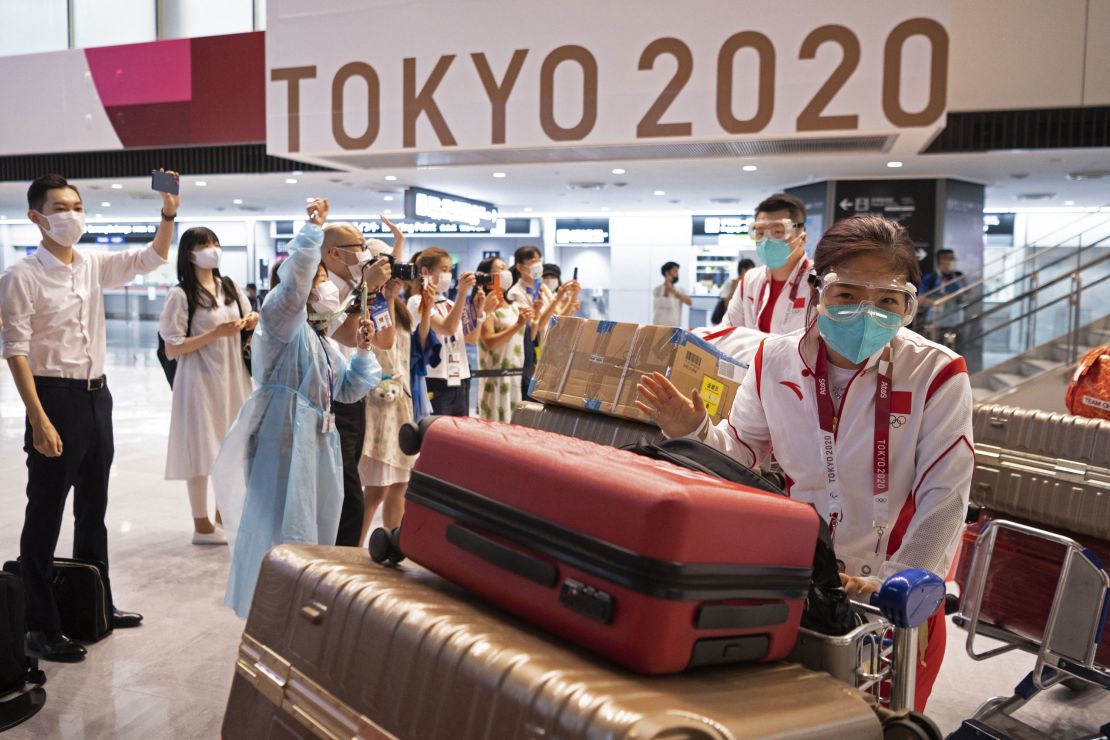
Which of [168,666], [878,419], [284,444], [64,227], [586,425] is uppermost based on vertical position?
Result: [64,227]

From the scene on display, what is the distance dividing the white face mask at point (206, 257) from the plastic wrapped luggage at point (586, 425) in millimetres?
2171

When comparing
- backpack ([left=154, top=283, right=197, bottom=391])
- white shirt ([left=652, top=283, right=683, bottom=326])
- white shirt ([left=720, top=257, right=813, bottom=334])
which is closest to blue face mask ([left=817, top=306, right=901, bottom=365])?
white shirt ([left=720, top=257, right=813, bottom=334])

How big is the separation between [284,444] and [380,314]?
89cm

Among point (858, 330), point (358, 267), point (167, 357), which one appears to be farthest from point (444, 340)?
point (858, 330)

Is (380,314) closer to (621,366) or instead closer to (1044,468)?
(621,366)

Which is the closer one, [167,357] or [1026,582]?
[1026,582]

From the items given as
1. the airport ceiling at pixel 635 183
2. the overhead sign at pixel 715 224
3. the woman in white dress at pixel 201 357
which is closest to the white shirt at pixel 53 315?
the woman in white dress at pixel 201 357

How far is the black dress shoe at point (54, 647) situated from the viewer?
3.17 meters

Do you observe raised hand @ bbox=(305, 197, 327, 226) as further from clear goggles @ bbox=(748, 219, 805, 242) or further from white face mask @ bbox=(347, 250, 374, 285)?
clear goggles @ bbox=(748, 219, 805, 242)

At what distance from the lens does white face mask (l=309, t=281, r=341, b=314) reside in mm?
3346

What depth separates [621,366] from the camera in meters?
2.86

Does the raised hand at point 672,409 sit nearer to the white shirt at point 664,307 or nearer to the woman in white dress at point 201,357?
the woman in white dress at point 201,357

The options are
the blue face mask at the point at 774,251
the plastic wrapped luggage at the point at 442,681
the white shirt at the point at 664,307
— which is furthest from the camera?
the white shirt at the point at 664,307

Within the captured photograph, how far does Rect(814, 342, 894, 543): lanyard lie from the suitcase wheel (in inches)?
33.9
